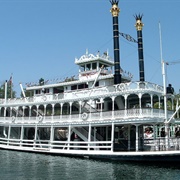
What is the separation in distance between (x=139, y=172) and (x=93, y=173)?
116 inches

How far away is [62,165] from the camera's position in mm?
21062

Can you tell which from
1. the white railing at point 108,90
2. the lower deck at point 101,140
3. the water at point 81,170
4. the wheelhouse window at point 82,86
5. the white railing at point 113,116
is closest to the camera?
the water at point 81,170

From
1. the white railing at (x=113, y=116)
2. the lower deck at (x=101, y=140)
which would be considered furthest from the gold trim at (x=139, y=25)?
the white railing at (x=113, y=116)

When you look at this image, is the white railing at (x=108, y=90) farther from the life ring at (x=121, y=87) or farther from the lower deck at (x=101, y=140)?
the lower deck at (x=101, y=140)

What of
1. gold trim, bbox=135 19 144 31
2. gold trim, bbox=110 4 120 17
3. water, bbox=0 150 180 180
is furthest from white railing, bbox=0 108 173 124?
gold trim, bbox=135 19 144 31

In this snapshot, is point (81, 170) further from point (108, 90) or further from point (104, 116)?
point (108, 90)

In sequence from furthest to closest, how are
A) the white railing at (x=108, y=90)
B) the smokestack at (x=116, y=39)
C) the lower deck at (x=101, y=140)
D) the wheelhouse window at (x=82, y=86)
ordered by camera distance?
the wheelhouse window at (x=82, y=86)
the smokestack at (x=116, y=39)
the white railing at (x=108, y=90)
the lower deck at (x=101, y=140)

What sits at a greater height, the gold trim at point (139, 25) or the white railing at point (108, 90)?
the gold trim at point (139, 25)

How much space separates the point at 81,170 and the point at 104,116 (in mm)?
6328

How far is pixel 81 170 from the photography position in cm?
1906

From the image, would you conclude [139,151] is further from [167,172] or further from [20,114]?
[20,114]

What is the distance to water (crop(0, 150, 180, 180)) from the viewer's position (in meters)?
17.1

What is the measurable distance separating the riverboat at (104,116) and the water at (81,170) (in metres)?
1.33

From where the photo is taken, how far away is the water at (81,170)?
56.0ft
